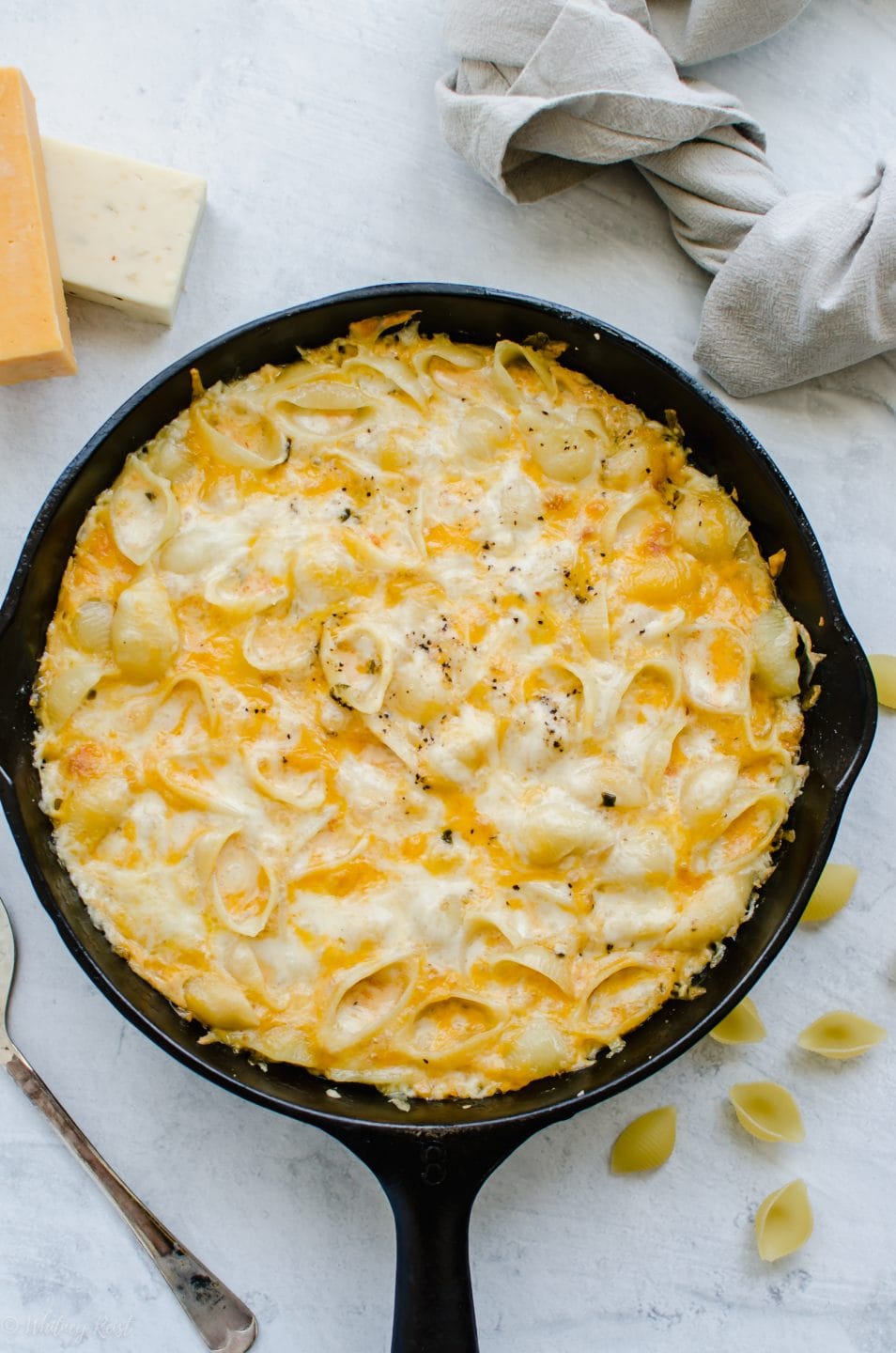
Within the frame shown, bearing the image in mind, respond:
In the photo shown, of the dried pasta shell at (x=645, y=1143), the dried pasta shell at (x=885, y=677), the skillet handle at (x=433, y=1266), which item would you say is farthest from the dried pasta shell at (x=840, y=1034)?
the skillet handle at (x=433, y=1266)

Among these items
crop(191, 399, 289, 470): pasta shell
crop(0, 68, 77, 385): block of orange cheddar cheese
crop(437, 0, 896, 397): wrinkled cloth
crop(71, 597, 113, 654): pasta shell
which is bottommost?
crop(71, 597, 113, 654): pasta shell

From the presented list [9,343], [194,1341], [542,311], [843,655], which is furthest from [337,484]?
[194,1341]

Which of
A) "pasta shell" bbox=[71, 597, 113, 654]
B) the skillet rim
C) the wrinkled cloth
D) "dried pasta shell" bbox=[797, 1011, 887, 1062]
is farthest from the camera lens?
"dried pasta shell" bbox=[797, 1011, 887, 1062]

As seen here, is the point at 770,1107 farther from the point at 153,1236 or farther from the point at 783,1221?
the point at 153,1236

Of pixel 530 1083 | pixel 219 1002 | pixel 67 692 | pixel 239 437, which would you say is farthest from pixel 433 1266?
pixel 239 437

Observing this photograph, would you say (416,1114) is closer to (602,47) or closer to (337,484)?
(337,484)

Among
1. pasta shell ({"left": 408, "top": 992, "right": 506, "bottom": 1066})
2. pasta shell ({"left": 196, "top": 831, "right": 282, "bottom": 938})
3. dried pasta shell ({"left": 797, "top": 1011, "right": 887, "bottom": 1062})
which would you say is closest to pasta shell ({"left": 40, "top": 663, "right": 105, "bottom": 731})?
pasta shell ({"left": 196, "top": 831, "right": 282, "bottom": 938})

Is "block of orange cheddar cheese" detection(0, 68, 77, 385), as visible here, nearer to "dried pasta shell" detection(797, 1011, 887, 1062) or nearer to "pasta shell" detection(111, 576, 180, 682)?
"pasta shell" detection(111, 576, 180, 682)
